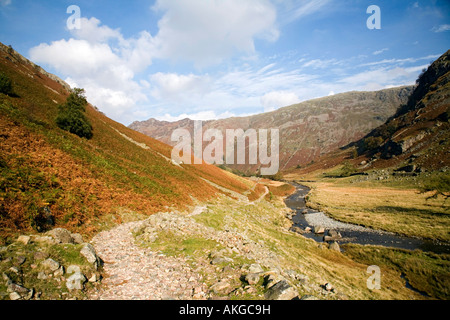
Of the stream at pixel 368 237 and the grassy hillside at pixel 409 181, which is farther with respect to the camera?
the grassy hillside at pixel 409 181

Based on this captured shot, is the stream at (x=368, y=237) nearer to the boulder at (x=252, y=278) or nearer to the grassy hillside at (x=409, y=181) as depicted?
the grassy hillside at (x=409, y=181)

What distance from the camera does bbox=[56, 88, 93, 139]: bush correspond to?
1069 inches

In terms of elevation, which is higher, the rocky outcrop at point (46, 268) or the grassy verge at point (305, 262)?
the rocky outcrop at point (46, 268)

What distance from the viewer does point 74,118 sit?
27.6 meters

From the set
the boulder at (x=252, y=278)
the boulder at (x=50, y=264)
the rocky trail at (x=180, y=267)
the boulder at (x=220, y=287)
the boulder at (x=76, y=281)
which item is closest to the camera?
the boulder at (x=76, y=281)

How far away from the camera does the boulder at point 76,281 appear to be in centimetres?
669

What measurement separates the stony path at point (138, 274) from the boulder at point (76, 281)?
1.87ft

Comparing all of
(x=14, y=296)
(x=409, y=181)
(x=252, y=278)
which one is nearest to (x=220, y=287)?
(x=252, y=278)

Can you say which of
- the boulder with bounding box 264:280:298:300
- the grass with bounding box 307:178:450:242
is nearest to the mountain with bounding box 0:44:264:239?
the boulder with bounding box 264:280:298:300

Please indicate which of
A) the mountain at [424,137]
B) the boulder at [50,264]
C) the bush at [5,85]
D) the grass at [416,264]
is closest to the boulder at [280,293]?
the boulder at [50,264]

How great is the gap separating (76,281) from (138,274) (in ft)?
7.85

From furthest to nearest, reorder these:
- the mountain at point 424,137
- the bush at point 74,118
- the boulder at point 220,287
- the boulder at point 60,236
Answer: the mountain at point 424,137, the bush at point 74,118, the boulder at point 60,236, the boulder at point 220,287

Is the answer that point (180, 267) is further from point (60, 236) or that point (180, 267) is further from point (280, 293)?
point (60, 236)
